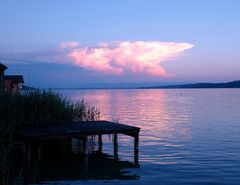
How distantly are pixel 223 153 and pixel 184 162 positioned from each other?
383 cm

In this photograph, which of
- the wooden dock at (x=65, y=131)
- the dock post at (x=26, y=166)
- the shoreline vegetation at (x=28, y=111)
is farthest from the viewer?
the shoreline vegetation at (x=28, y=111)

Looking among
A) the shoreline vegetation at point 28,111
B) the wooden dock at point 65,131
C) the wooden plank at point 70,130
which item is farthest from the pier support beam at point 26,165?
the shoreline vegetation at point 28,111

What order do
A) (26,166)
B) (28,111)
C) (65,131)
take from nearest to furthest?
(26,166)
(65,131)
(28,111)

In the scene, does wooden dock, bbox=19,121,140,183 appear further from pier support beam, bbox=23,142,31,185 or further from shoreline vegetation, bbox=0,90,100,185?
shoreline vegetation, bbox=0,90,100,185

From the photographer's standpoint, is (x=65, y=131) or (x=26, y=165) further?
(x=65, y=131)

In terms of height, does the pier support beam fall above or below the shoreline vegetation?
below

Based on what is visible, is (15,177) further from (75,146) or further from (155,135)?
(155,135)

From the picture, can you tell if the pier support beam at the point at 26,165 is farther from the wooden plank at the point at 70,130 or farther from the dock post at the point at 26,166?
the wooden plank at the point at 70,130

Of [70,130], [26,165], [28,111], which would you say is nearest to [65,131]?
[70,130]

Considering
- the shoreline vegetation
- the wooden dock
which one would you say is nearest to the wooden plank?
the wooden dock

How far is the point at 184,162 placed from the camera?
1966cm

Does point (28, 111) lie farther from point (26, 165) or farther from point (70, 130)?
point (26, 165)

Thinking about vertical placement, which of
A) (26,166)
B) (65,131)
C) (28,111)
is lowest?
(26,166)

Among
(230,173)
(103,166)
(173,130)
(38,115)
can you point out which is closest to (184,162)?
A: (230,173)
